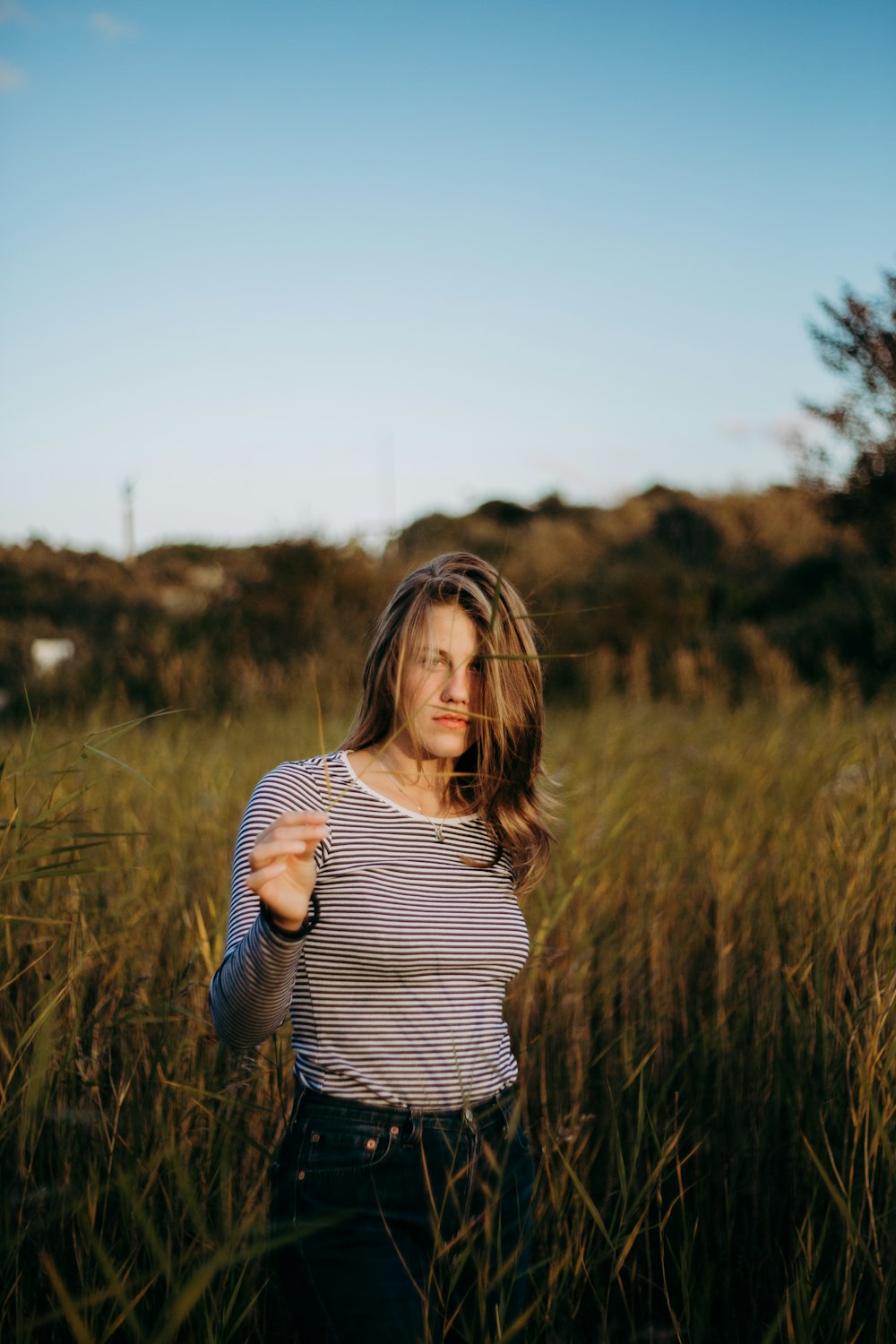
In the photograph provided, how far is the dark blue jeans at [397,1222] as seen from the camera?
4.11 feet

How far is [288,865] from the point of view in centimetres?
124

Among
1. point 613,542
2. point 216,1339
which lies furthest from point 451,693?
point 613,542

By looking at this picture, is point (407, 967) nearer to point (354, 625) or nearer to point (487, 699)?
point (487, 699)

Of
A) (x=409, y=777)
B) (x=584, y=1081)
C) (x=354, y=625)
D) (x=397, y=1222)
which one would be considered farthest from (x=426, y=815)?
(x=354, y=625)

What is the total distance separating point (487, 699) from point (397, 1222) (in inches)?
30.4

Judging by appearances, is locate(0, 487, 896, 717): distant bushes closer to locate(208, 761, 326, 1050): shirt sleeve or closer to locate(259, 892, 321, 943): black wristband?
locate(208, 761, 326, 1050): shirt sleeve

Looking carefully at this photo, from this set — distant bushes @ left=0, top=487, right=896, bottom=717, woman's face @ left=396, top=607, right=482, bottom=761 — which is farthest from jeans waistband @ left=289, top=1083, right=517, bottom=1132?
distant bushes @ left=0, top=487, right=896, bottom=717

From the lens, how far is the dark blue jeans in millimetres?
1252

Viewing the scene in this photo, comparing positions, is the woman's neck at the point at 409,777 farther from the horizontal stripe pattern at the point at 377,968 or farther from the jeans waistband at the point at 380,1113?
the jeans waistband at the point at 380,1113

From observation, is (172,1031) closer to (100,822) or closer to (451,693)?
(451,693)

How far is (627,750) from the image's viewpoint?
217 inches

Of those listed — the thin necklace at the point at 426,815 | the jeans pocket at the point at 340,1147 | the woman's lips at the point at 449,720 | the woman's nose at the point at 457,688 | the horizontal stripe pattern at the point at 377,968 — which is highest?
the woman's nose at the point at 457,688

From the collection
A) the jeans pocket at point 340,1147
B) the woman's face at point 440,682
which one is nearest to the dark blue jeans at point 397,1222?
the jeans pocket at point 340,1147

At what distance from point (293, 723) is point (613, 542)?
879 inches
